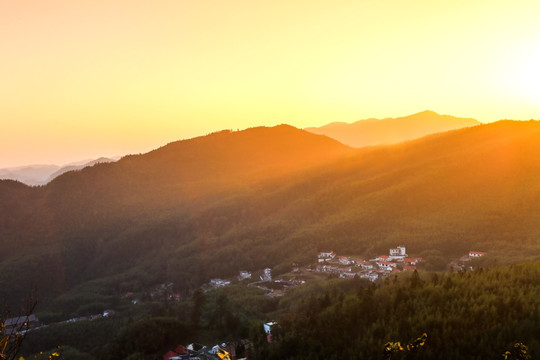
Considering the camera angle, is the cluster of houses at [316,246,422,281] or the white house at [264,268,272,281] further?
the white house at [264,268,272,281]

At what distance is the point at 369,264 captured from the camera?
216ft

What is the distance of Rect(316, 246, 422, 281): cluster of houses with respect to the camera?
59.8 m

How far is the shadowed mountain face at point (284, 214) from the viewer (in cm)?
7670

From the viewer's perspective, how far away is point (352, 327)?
2731cm

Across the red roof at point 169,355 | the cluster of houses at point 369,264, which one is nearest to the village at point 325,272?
the cluster of houses at point 369,264

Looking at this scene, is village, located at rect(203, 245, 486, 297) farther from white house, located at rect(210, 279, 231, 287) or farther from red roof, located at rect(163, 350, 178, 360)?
red roof, located at rect(163, 350, 178, 360)

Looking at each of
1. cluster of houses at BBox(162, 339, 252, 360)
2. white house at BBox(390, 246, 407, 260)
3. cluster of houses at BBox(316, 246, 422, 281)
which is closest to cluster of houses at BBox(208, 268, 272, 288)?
cluster of houses at BBox(316, 246, 422, 281)

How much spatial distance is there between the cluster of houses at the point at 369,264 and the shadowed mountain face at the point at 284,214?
3.43m

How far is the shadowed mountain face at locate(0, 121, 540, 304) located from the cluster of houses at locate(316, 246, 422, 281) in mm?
3427

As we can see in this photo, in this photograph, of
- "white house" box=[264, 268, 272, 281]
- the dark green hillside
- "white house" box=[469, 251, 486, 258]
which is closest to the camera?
the dark green hillside

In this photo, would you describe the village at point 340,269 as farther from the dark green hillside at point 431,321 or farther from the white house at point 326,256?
the dark green hillside at point 431,321

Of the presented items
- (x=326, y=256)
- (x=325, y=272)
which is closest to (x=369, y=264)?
(x=325, y=272)

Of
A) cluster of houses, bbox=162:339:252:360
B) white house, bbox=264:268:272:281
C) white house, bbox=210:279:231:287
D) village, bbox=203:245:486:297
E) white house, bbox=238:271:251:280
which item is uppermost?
cluster of houses, bbox=162:339:252:360

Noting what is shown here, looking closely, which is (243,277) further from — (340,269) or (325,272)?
(340,269)
